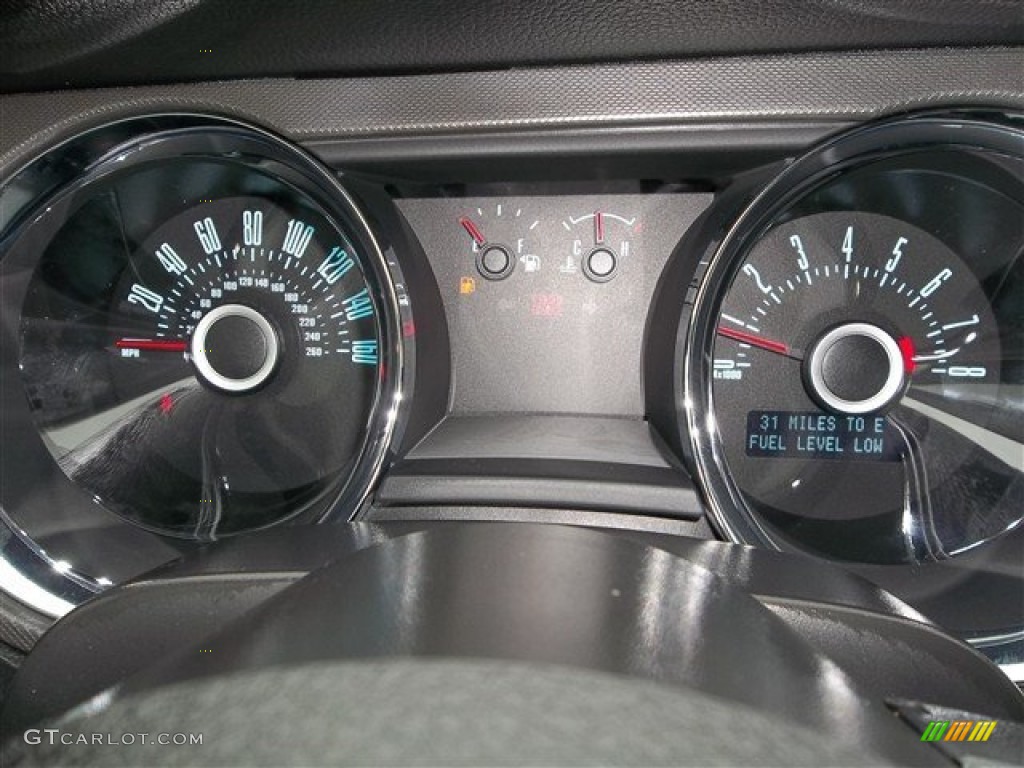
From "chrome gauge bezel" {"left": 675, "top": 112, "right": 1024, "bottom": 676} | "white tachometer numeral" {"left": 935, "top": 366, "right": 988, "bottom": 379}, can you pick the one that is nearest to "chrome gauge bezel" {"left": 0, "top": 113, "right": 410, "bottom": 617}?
"chrome gauge bezel" {"left": 675, "top": 112, "right": 1024, "bottom": 676}

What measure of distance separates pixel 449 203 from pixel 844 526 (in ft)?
3.46

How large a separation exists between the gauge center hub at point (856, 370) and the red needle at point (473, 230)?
2.38 ft

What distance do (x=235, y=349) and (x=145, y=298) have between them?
0.26 metres

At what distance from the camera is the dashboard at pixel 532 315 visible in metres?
1.60

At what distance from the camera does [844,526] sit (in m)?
1.82

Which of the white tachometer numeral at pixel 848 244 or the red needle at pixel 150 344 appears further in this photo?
the red needle at pixel 150 344

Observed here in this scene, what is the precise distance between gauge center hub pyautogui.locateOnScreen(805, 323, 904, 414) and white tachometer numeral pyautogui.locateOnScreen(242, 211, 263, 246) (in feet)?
3.88

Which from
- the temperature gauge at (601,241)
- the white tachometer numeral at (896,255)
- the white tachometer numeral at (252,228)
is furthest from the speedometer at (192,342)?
the white tachometer numeral at (896,255)

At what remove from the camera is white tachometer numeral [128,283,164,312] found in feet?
6.49

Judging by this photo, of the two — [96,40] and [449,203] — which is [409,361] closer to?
[449,203]

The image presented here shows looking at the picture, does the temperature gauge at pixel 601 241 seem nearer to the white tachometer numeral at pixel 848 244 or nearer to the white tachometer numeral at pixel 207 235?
the white tachometer numeral at pixel 848 244

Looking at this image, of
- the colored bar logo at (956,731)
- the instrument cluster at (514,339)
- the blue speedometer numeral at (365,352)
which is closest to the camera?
the colored bar logo at (956,731)

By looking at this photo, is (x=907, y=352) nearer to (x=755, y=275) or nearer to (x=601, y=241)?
(x=755, y=275)

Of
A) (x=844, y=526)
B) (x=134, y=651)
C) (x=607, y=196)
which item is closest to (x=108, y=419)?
(x=134, y=651)
